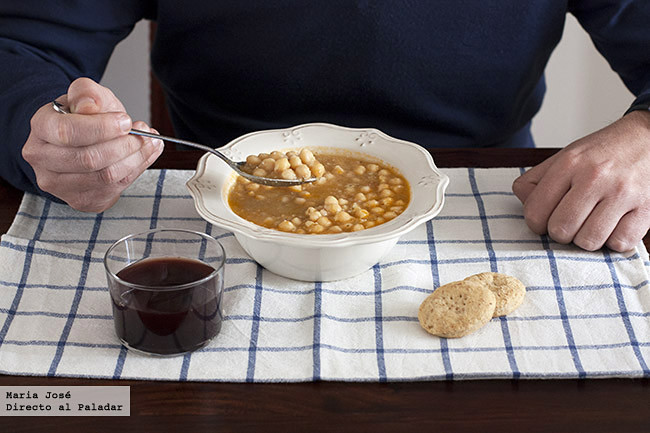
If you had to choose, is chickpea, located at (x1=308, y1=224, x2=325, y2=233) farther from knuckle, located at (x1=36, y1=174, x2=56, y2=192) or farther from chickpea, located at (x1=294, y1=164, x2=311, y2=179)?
knuckle, located at (x1=36, y1=174, x2=56, y2=192)

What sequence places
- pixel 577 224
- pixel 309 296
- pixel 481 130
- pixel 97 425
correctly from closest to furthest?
pixel 97 425 < pixel 309 296 < pixel 577 224 < pixel 481 130

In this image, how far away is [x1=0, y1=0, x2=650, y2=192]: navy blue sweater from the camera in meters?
1.85

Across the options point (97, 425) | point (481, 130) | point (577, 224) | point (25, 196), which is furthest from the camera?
point (481, 130)

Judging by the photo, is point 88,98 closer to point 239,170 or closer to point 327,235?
point 239,170

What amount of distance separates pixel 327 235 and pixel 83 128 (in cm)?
46

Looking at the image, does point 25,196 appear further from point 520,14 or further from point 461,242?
point 520,14

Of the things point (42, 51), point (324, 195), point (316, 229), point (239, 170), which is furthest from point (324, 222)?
point (42, 51)

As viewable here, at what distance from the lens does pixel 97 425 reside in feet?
3.39

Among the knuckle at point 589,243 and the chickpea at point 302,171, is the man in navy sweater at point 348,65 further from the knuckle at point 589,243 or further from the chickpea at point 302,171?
the chickpea at point 302,171

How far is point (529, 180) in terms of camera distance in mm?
1571

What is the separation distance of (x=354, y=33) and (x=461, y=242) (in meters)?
0.66

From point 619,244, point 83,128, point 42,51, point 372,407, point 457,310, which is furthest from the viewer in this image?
point 42,51

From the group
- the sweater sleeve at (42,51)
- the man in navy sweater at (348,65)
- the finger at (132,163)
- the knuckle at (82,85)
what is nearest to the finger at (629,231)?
the man in navy sweater at (348,65)

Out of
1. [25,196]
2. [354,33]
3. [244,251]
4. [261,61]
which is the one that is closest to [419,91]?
[354,33]
